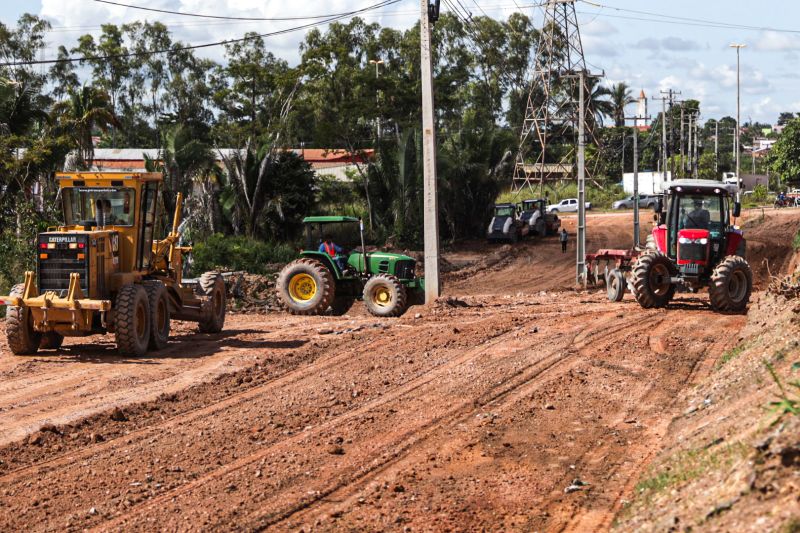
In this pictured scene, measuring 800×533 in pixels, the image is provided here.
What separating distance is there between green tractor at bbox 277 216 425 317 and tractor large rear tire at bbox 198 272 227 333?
2.64 meters

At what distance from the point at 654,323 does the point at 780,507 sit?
1234 cm

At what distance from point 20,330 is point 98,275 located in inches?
53.9

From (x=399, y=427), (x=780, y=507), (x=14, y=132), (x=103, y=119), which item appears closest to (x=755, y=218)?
(x=103, y=119)

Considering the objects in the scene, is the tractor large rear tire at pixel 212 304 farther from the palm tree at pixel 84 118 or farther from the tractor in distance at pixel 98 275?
the palm tree at pixel 84 118

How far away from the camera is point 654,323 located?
1759 centimetres

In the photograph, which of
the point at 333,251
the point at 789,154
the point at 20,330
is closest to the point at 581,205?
the point at 333,251

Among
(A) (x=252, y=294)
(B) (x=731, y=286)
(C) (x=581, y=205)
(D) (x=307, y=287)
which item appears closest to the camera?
(B) (x=731, y=286)

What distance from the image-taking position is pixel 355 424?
10336 mm

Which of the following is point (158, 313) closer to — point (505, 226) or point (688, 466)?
point (688, 466)

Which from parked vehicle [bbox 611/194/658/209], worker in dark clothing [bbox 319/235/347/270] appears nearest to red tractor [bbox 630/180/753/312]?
worker in dark clothing [bbox 319/235/347/270]

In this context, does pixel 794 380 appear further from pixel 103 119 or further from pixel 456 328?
pixel 103 119

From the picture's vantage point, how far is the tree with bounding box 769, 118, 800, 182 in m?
62.8

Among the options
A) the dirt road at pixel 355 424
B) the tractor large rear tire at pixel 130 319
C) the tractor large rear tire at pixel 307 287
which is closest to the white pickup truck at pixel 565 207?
the tractor large rear tire at pixel 307 287

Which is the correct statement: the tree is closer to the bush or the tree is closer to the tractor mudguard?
the bush
